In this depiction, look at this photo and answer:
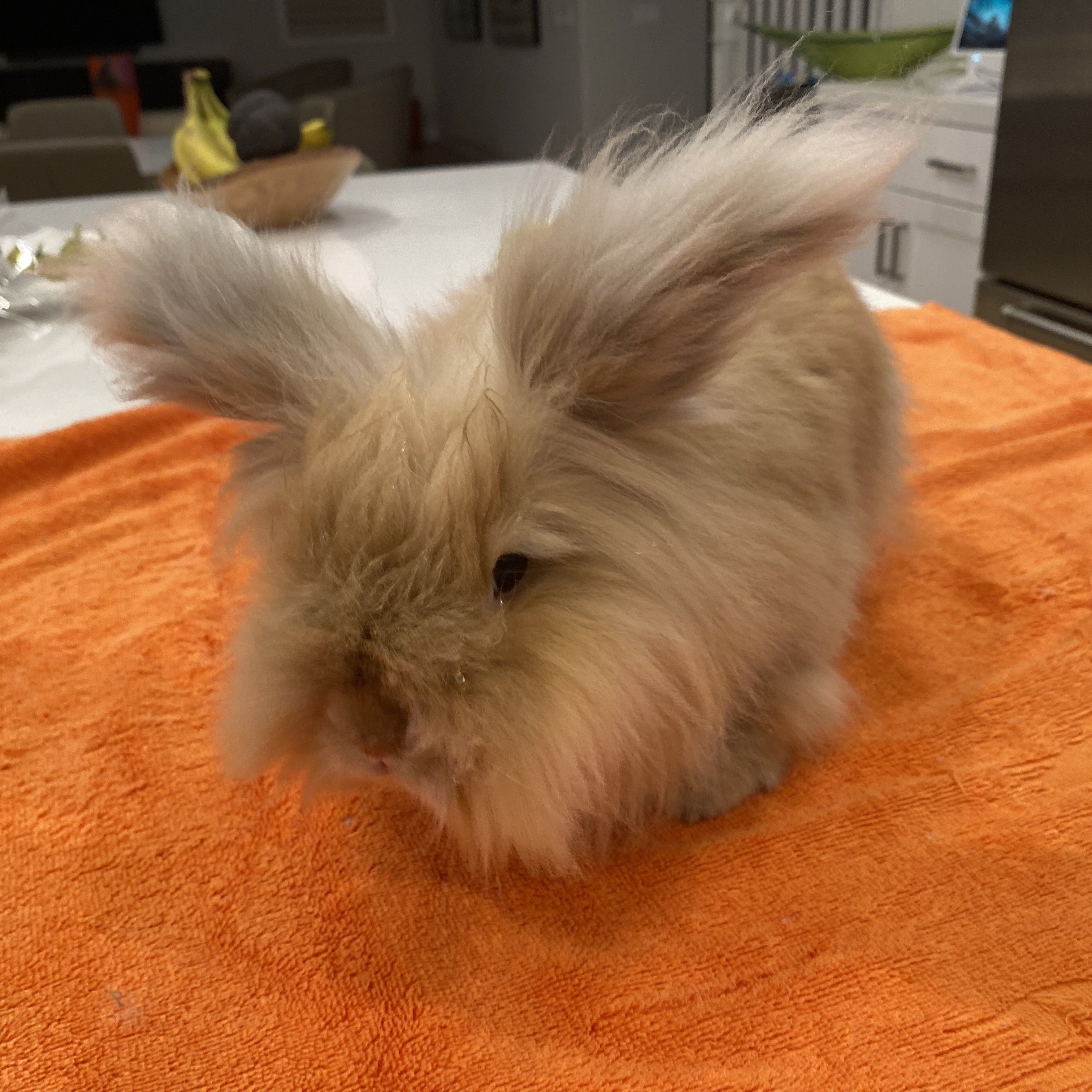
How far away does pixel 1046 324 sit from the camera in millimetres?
2621

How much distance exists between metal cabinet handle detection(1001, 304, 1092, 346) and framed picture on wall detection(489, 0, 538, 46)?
4.04 meters

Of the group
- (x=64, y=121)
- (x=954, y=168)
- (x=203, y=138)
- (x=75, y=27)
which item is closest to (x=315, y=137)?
(x=203, y=138)

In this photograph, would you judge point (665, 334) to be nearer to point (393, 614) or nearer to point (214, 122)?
point (393, 614)

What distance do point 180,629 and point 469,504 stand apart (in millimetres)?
672

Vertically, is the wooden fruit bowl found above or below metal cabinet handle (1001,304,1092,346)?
above

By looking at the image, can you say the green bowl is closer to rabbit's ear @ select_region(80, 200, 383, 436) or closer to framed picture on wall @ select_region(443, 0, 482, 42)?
rabbit's ear @ select_region(80, 200, 383, 436)

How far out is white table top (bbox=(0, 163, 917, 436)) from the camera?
156 centimetres

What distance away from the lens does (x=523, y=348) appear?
0.72m

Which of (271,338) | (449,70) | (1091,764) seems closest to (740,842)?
(1091,764)

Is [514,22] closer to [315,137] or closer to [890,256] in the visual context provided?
[890,256]

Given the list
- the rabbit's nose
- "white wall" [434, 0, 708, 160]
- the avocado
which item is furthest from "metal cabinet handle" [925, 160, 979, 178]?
the rabbit's nose

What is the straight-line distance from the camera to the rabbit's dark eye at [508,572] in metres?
0.71

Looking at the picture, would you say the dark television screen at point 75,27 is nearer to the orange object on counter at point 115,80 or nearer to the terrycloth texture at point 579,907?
the orange object on counter at point 115,80

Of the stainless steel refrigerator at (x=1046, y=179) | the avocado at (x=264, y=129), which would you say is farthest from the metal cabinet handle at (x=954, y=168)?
the avocado at (x=264, y=129)
